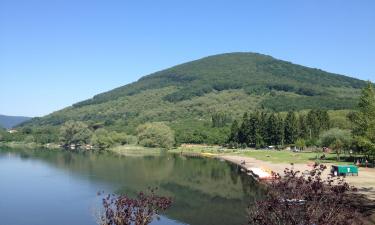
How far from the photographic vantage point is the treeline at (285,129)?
149375 millimetres

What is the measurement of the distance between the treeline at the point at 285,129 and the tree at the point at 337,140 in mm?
24068

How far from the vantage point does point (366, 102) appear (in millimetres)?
88438

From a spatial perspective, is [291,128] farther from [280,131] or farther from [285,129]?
[280,131]

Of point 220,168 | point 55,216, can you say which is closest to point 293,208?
point 55,216

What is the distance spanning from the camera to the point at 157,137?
601 ft

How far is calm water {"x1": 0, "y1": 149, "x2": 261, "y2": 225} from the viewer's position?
1959 inches

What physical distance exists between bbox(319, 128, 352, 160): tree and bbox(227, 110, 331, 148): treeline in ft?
79.0

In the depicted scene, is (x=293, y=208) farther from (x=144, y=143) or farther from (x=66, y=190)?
(x=144, y=143)

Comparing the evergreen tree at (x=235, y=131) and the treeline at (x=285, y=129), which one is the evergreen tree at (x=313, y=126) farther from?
the evergreen tree at (x=235, y=131)

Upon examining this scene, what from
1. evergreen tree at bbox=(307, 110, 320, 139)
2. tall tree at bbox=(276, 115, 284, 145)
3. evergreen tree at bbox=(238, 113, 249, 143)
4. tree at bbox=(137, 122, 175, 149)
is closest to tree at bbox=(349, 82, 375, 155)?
evergreen tree at bbox=(307, 110, 320, 139)

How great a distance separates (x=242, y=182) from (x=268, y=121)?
80301 mm

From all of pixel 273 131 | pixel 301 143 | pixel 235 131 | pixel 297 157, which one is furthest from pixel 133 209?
pixel 235 131

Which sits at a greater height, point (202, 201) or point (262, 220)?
point (262, 220)

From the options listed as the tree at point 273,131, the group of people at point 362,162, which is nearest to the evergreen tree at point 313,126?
the tree at point 273,131
